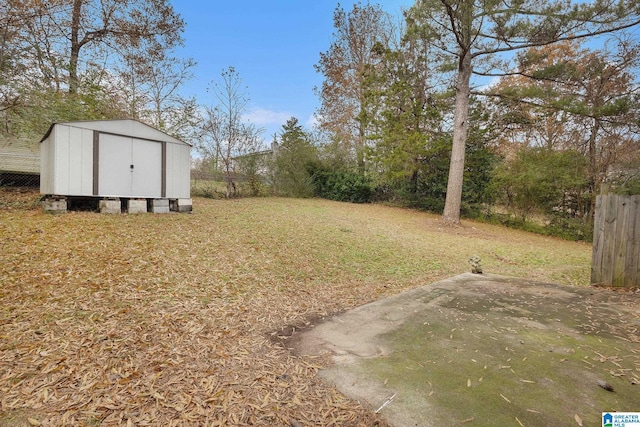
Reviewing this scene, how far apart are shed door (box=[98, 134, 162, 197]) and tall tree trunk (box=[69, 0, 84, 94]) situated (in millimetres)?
4071

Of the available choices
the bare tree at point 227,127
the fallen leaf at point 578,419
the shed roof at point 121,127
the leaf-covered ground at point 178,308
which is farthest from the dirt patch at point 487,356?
the bare tree at point 227,127

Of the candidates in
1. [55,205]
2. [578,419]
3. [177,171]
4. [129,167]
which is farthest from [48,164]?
[578,419]

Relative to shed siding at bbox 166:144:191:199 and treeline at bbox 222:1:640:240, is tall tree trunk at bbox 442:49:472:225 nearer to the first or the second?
treeline at bbox 222:1:640:240

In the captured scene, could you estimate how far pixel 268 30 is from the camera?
9875 mm

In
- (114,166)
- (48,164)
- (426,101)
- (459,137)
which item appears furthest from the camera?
(426,101)

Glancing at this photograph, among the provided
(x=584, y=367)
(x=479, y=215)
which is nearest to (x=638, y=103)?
(x=479, y=215)

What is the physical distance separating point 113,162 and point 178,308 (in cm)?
474

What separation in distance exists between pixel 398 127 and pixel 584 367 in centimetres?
1079

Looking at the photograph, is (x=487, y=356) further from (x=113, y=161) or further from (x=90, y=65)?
(x=90, y=65)

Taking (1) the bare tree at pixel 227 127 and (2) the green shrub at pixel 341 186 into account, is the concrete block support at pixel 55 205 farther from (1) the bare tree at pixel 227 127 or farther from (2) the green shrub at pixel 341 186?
(2) the green shrub at pixel 341 186

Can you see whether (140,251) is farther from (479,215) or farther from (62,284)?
(479,215)

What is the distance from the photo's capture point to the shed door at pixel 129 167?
5.77 meters

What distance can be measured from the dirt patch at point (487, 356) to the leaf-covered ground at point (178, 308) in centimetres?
25

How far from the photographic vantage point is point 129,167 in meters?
6.06
